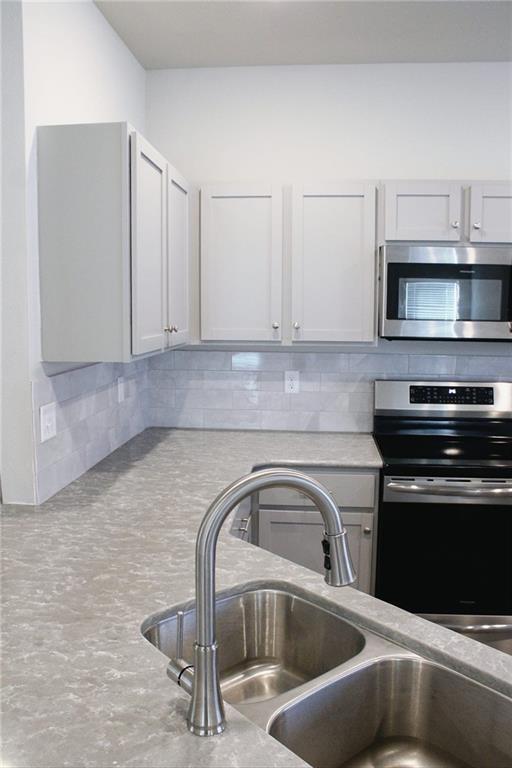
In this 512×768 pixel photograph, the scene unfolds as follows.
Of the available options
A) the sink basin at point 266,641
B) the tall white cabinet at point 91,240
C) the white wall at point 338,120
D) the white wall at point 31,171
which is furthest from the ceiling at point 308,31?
the sink basin at point 266,641

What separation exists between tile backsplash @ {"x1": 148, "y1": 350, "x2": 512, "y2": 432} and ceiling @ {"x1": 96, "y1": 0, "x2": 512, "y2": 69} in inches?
55.3

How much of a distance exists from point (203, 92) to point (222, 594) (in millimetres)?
2647

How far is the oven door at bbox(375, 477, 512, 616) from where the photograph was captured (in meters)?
2.63

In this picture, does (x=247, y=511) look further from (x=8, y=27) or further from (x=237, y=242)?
(x=8, y=27)

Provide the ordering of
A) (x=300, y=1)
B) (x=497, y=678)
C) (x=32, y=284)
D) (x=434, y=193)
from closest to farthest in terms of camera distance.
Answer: (x=497, y=678) → (x=32, y=284) → (x=300, y=1) → (x=434, y=193)

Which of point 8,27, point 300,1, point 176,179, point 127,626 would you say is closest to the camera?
point 127,626

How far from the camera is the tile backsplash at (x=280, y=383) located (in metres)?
3.31

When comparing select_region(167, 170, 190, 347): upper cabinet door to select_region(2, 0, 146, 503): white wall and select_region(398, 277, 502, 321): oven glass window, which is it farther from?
select_region(398, 277, 502, 321): oven glass window

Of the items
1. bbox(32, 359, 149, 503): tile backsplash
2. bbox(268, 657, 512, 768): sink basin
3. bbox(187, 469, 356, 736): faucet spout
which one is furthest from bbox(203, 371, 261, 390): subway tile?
bbox(187, 469, 356, 736): faucet spout

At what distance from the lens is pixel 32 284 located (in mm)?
2039

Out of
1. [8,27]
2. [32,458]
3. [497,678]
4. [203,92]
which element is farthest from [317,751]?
[203,92]

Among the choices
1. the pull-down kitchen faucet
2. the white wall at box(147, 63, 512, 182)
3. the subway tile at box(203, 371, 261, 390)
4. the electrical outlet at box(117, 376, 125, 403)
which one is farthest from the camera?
the subway tile at box(203, 371, 261, 390)

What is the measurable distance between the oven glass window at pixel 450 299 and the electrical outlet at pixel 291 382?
0.71m

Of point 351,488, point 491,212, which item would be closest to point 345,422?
point 351,488
